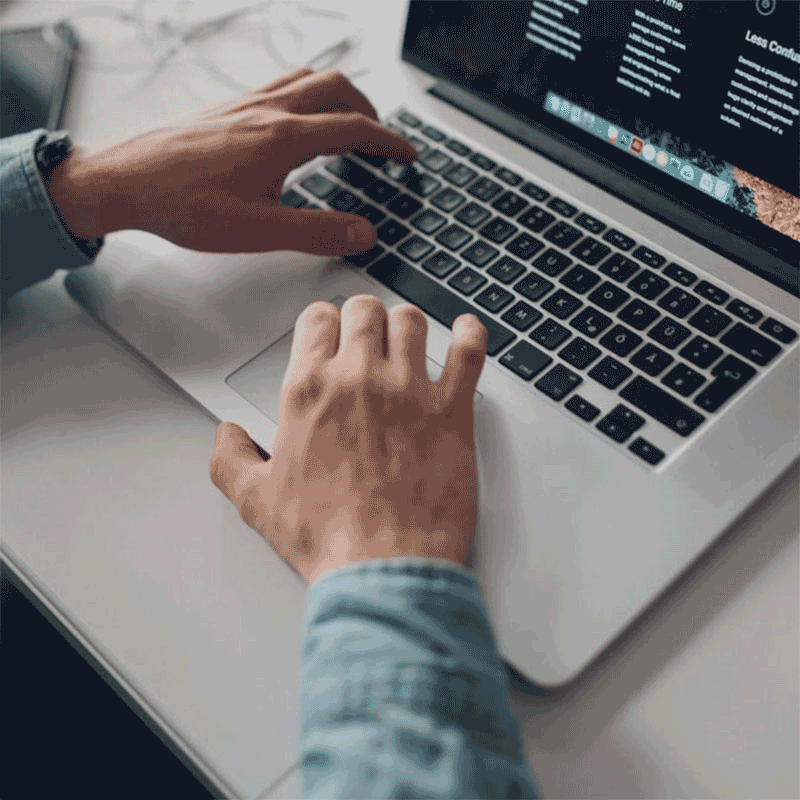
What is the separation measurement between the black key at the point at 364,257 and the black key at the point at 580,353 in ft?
0.58

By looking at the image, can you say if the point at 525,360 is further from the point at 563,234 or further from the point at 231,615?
the point at 231,615

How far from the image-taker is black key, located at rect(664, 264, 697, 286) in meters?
0.65

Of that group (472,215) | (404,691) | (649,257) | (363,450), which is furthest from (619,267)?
(404,691)

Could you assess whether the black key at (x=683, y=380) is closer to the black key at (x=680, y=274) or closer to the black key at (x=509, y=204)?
the black key at (x=680, y=274)

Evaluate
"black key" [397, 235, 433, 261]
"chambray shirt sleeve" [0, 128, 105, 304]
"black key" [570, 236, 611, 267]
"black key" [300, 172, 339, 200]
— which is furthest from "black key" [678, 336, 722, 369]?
"chambray shirt sleeve" [0, 128, 105, 304]

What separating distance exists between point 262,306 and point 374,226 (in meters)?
0.12

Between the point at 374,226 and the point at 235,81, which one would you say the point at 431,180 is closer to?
the point at 374,226

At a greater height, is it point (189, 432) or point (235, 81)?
point (235, 81)

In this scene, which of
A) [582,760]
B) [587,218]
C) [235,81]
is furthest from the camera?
[235,81]

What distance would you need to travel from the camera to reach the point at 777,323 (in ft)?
2.04

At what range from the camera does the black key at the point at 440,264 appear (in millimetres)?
673

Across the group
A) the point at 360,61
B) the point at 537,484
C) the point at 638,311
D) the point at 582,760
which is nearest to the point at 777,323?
the point at 638,311

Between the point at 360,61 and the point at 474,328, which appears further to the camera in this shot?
the point at 360,61

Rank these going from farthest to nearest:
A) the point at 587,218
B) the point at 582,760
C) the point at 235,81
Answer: the point at 235,81 < the point at 587,218 < the point at 582,760
